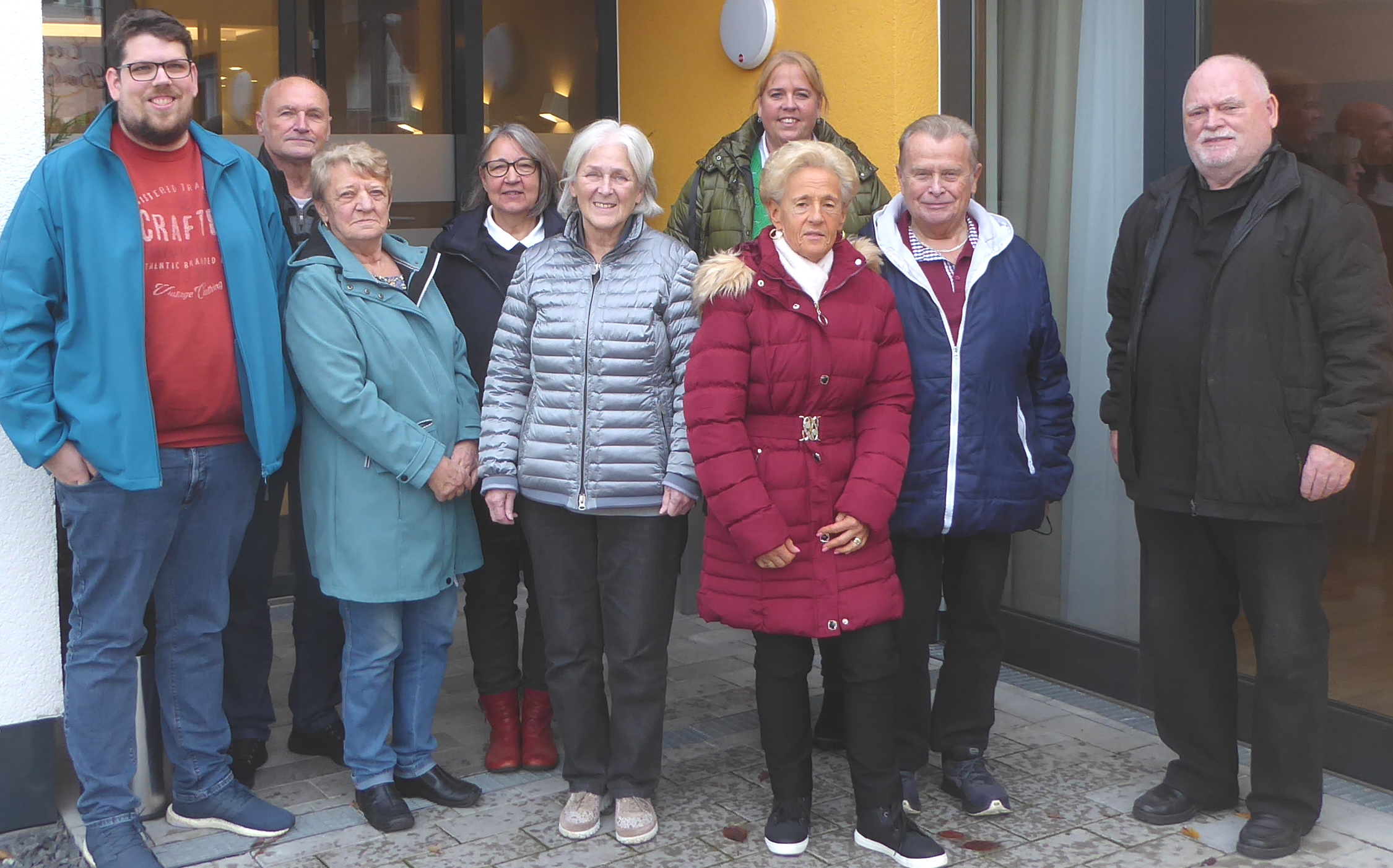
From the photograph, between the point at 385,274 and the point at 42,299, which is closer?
the point at 42,299

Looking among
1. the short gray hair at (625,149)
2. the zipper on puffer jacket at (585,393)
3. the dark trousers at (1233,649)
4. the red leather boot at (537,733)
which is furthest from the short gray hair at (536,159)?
the dark trousers at (1233,649)

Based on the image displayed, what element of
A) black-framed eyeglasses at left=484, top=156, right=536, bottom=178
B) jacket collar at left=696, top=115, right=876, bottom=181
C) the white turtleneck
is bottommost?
the white turtleneck

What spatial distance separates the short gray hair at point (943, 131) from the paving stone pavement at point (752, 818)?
1905mm

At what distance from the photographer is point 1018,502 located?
12.8 ft

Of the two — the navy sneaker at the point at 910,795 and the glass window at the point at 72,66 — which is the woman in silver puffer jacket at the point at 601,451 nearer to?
the navy sneaker at the point at 910,795

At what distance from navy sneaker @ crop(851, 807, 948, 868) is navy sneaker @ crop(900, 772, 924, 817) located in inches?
7.4

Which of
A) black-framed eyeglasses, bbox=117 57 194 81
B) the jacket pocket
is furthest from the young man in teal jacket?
the jacket pocket

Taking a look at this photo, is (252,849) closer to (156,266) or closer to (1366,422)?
(156,266)

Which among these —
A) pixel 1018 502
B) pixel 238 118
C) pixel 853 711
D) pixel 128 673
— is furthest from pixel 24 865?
pixel 238 118

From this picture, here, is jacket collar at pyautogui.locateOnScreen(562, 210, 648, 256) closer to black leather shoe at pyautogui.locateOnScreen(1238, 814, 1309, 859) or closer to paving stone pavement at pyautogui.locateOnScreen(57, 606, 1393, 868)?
paving stone pavement at pyautogui.locateOnScreen(57, 606, 1393, 868)

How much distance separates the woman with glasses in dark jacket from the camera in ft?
14.1

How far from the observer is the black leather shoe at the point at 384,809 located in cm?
392

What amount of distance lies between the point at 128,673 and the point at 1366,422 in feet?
11.0

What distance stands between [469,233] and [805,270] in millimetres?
1266
